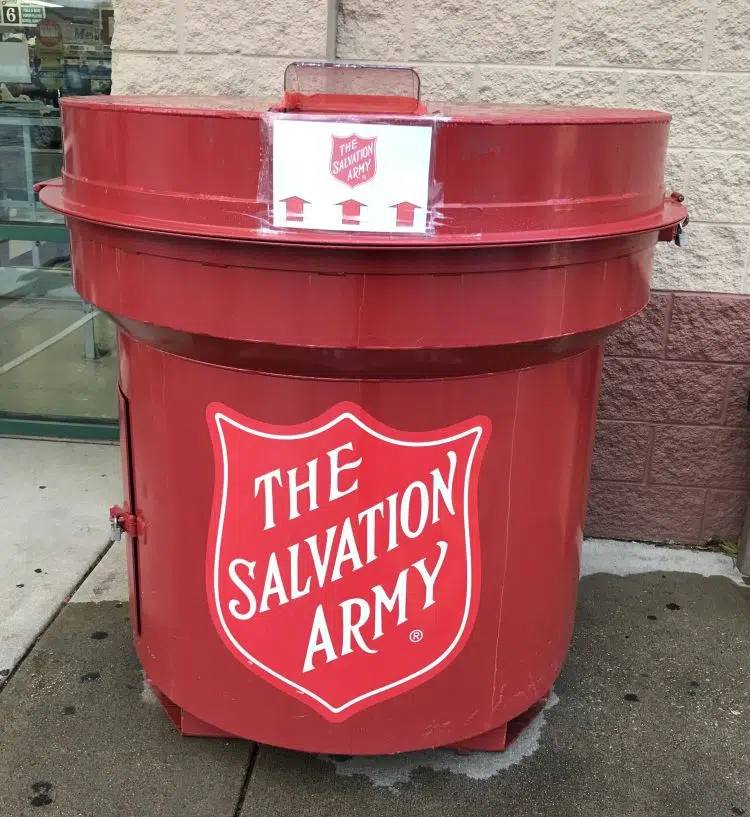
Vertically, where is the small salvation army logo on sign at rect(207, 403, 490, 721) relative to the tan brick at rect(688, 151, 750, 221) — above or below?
below

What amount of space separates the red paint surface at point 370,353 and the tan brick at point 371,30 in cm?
132

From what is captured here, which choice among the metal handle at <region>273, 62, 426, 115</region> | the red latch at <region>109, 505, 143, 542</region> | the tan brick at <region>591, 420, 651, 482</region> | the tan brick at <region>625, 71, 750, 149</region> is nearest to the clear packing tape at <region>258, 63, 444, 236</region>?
the metal handle at <region>273, 62, 426, 115</region>

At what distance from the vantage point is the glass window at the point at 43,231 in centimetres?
411

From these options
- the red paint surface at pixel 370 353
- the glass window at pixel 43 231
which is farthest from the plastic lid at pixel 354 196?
the glass window at pixel 43 231

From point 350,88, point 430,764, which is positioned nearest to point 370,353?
point 350,88

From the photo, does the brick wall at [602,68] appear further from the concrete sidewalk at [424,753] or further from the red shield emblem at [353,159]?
the red shield emblem at [353,159]

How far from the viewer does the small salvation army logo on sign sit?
6.07 ft

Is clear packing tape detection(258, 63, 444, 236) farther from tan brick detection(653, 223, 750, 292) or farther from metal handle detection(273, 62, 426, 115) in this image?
tan brick detection(653, 223, 750, 292)

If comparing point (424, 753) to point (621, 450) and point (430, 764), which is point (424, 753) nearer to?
point (430, 764)

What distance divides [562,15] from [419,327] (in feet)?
6.12

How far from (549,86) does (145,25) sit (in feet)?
4.59

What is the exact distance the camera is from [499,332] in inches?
68.6

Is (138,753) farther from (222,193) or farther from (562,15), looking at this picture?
(562,15)

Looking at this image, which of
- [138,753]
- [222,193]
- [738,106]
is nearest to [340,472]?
[222,193]
